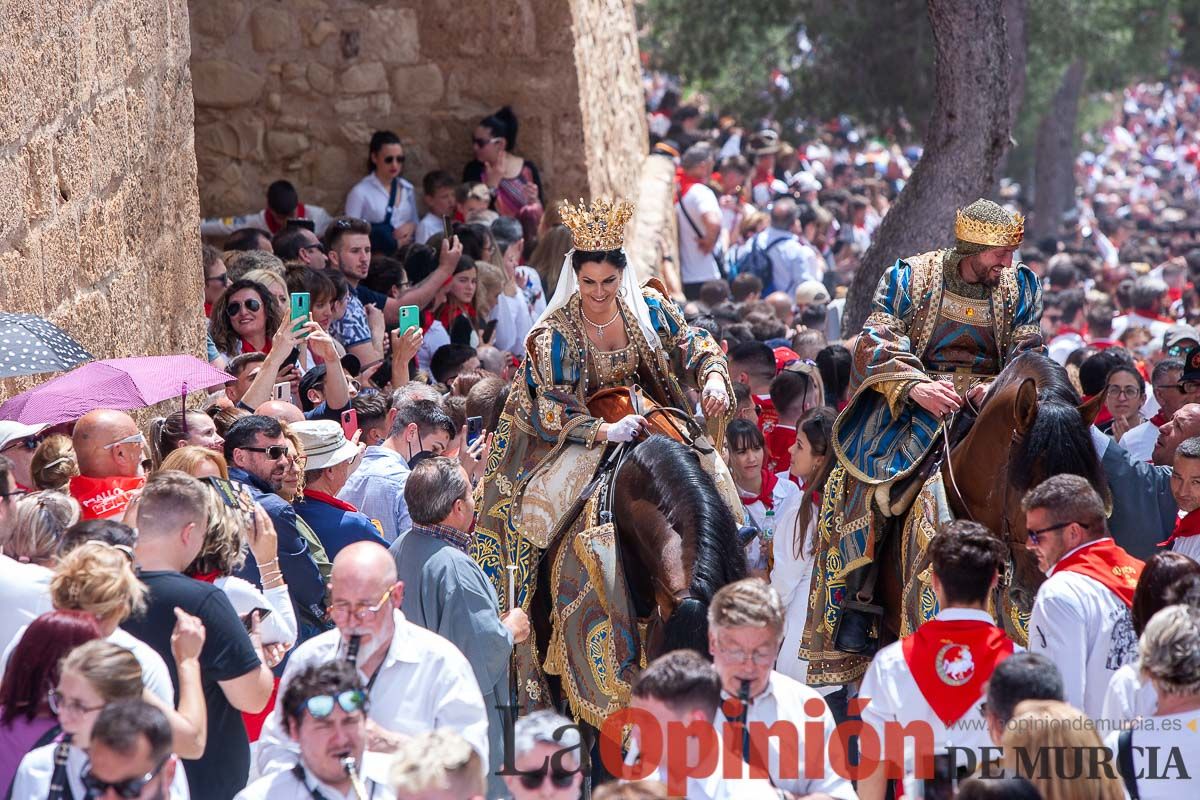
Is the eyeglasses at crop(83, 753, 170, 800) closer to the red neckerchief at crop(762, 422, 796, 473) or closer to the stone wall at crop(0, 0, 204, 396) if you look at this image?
the stone wall at crop(0, 0, 204, 396)

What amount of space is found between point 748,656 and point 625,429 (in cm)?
247

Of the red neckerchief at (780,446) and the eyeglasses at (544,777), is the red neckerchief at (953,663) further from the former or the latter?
the red neckerchief at (780,446)

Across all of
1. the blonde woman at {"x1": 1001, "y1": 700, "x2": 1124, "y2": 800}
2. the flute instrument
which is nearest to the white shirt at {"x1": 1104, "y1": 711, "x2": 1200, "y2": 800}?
the blonde woman at {"x1": 1001, "y1": 700, "x2": 1124, "y2": 800}

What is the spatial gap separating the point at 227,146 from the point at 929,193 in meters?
5.53

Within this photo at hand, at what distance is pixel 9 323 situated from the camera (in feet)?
21.8

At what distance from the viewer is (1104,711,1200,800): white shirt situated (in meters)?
4.70

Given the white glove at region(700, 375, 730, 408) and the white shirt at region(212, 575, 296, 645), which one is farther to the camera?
the white glove at region(700, 375, 730, 408)

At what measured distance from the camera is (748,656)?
480cm

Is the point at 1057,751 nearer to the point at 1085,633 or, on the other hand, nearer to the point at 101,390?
the point at 1085,633

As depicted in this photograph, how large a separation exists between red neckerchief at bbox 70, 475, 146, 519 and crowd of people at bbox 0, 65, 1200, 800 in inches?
0.5

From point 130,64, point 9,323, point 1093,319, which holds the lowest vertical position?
point 1093,319

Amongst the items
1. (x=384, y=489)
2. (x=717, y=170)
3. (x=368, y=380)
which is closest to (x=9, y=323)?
(x=384, y=489)

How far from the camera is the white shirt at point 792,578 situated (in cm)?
805

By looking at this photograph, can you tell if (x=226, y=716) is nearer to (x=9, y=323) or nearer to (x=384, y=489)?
(x=9, y=323)
